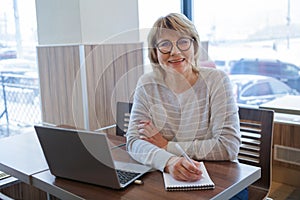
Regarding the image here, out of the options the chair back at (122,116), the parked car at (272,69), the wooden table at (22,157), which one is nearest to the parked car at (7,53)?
the wooden table at (22,157)

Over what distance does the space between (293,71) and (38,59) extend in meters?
2.06

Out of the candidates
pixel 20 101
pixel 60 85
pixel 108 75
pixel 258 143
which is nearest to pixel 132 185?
pixel 258 143

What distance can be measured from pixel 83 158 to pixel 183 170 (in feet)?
1.07

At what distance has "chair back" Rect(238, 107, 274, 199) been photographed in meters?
1.60

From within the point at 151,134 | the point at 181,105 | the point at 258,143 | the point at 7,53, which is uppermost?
the point at 7,53

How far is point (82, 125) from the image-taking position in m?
2.22

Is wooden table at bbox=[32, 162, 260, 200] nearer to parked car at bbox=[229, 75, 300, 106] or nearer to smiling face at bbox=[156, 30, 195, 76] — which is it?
smiling face at bbox=[156, 30, 195, 76]

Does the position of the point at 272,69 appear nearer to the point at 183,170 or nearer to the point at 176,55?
the point at 176,55

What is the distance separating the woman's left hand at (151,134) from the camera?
1369mm

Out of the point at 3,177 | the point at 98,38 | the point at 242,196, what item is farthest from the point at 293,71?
the point at 3,177

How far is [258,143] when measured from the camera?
1.64m

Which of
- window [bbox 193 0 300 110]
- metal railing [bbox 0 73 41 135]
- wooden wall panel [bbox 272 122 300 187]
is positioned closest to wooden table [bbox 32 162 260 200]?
wooden wall panel [bbox 272 122 300 187]

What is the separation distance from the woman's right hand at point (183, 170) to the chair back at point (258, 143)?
22.5 inches

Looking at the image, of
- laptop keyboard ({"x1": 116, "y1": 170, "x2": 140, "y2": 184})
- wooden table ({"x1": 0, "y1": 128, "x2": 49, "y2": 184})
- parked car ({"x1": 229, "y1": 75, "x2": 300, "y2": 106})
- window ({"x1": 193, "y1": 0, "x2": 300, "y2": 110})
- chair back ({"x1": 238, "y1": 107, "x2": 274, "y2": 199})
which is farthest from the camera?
parked car ({"x1": 229, "y1": 75, "x2": 300, "y2": 106})
